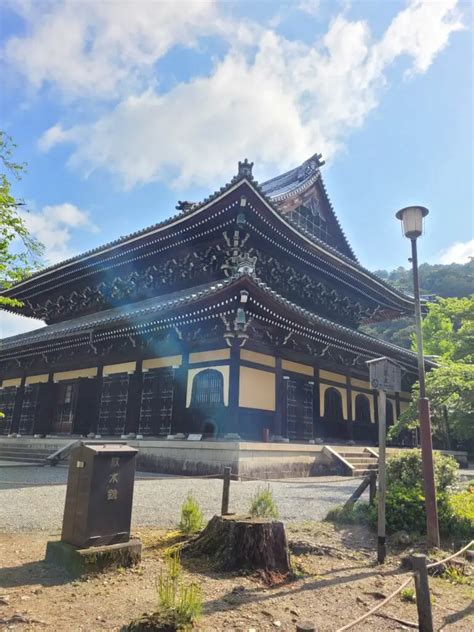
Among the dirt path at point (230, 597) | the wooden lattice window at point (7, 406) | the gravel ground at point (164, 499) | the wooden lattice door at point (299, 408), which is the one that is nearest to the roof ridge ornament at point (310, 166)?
the wooden lattice door at point (299, 408)

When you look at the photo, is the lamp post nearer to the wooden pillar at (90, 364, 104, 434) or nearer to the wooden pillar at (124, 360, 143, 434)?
the wooden pillar at (124, 360, 143, 434)

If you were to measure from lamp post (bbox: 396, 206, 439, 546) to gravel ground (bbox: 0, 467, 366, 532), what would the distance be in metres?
2.18

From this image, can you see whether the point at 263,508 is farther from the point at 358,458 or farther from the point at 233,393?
the point at 358,458

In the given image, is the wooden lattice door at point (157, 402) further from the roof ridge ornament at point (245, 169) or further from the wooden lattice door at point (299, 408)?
the roof ridge ornament at point (245, 169)

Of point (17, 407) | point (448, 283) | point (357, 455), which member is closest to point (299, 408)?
point (357, 455)

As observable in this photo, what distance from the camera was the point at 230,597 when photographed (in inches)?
167

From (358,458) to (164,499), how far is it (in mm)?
9220

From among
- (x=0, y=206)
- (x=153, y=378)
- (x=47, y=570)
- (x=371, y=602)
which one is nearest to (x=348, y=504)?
(x=371, y=602)

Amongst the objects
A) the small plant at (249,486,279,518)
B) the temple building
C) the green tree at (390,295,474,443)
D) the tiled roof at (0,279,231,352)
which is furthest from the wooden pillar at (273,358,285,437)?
the small plant at (249,486,279,518)

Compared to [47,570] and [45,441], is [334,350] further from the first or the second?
[47,570]

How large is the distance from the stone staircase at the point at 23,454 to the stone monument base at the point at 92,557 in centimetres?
1259

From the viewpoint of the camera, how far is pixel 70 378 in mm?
20000

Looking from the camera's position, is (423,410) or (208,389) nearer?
(423,410)

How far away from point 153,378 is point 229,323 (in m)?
4.39
